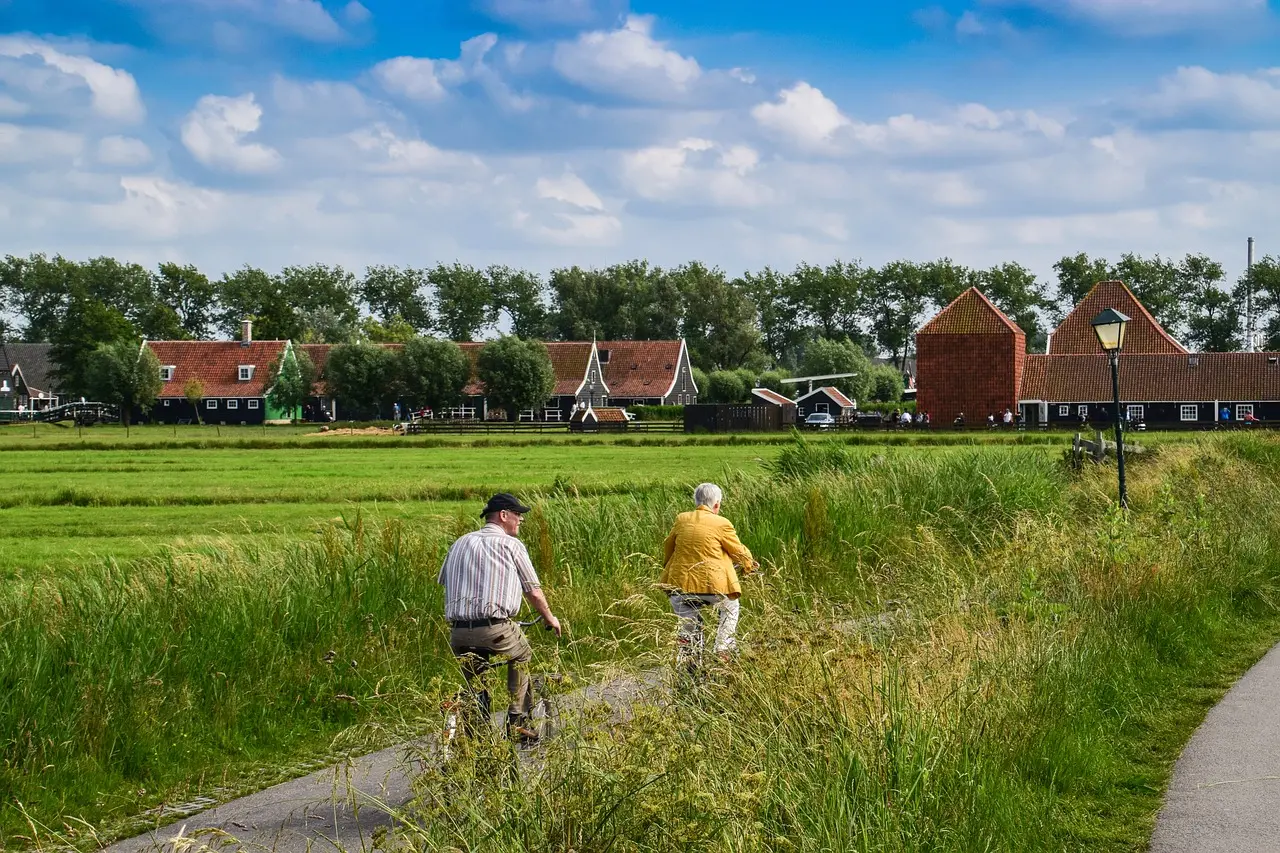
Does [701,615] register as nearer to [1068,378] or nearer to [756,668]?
[756,668]

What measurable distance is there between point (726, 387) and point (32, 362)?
72609mm

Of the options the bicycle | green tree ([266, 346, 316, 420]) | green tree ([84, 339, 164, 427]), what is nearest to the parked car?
green tree ([266, 346, 316, 420])

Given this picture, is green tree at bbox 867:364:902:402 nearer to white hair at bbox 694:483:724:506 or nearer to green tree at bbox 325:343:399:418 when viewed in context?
green tree at bbox 325:343:399:418

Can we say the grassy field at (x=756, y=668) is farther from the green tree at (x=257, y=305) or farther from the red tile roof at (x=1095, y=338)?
the green tree at (x=257, y=305)

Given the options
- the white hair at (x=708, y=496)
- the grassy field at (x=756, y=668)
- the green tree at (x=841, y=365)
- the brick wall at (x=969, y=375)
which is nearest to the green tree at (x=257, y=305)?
the green tree at (x=841, y=365)

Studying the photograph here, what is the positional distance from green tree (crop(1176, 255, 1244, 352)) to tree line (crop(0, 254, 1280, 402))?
0.11 metres

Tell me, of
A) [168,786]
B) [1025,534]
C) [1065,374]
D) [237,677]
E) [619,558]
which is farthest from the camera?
[1065,374]

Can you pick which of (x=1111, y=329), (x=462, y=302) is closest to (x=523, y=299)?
(x=462, y=302)

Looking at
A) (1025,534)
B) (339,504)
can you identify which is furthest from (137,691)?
(339,504)

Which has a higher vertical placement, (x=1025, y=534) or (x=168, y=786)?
(x=1025, y=534)

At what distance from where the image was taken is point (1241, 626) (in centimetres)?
1225

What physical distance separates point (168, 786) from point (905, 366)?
128602 millimetres

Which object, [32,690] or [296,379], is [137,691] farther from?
[296,379]

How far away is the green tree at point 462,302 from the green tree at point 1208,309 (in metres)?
66.7
